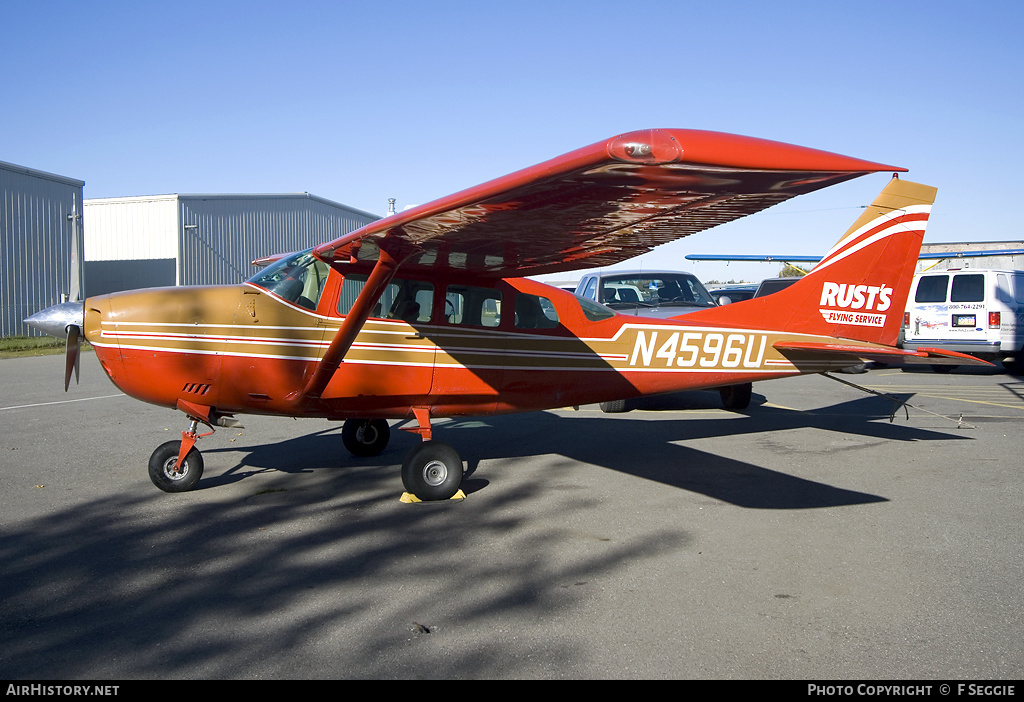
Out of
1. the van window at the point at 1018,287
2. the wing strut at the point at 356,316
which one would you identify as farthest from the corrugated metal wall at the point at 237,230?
the wing strut at the point at 356,316

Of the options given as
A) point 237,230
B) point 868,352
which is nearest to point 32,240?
point 237,230

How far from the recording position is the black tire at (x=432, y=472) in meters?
5.99

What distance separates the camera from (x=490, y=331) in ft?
22.1

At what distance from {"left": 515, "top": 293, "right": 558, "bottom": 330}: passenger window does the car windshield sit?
15.3 feet

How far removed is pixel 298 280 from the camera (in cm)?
630

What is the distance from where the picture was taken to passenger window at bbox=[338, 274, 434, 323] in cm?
636

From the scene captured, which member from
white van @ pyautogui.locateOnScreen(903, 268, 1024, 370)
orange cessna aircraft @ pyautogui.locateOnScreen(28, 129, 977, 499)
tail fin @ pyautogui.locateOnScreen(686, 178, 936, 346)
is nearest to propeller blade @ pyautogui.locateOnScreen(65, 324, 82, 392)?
orange cessna aircraft @ pyautogui.locateOnScreen(28, 129, 977, 499)

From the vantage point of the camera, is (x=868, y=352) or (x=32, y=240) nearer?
(x=868, y=352)

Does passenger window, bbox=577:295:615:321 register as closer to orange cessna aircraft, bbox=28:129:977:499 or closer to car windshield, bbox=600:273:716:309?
orange cessna aircraft, bbox=28:129:977:499

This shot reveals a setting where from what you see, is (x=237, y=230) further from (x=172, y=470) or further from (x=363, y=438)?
(x=172, y=470)

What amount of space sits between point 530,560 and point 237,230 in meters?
33.8
